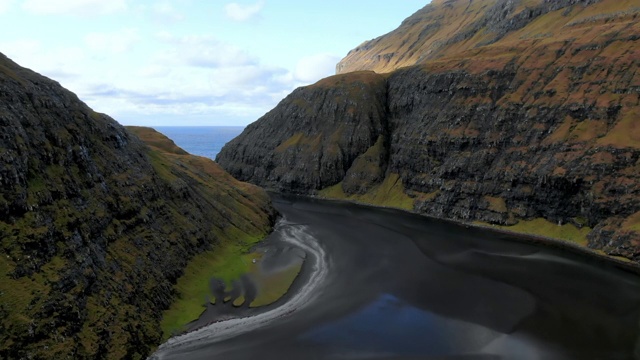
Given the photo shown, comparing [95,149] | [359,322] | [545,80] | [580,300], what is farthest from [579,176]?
[95,149]

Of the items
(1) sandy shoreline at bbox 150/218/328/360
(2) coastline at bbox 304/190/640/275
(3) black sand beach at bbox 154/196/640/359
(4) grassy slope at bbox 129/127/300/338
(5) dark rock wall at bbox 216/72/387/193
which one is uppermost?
(5) dark rock wall at bbox 216/72/387/193

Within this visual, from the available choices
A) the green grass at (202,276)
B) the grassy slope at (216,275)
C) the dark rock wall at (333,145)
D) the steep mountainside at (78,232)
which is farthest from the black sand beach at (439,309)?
the dark rock wall at (333,145)

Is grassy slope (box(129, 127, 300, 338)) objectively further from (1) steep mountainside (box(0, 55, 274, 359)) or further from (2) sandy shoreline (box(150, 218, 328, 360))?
(1) steep mountainside (box(0, 55, 274, 359))

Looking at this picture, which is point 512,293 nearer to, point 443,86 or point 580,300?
point 580,300

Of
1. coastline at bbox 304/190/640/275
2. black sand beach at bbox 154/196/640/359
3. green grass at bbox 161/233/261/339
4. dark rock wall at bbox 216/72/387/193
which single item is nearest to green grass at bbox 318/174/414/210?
dark rock wall at bbox 216/72/387/193

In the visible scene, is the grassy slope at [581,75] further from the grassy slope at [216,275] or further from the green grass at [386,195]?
the grassy slope at [216,275]

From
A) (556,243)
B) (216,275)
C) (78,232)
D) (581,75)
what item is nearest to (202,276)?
(216,275)
